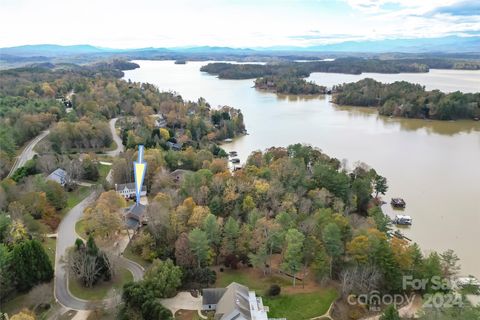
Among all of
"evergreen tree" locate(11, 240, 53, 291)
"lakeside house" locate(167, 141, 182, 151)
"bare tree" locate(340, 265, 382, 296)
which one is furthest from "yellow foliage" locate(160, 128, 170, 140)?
"bare tree" locate(340, 265, 382, 296)

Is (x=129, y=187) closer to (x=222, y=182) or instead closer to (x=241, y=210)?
(x=222, y=182)

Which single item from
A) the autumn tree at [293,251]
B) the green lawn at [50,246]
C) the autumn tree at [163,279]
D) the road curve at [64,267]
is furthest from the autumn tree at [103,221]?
the autumn tree at [293,251]

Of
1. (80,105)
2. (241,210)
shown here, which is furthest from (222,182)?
(80,105)

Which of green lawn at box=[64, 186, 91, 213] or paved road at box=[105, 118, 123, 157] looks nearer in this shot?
green lawn at box=[64, 186, 91, 213]

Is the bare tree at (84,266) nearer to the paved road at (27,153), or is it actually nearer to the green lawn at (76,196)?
the green lawn at (76,196)

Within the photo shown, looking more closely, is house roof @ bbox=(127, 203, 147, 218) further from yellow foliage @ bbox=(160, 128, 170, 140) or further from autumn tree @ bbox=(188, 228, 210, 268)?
yellow foliage @ bbox=(160, 128, 170, 140)

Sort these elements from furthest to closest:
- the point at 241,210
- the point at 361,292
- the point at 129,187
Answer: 1. the point at 129,187
2. the point at 241,210
3. the point at 361,292
